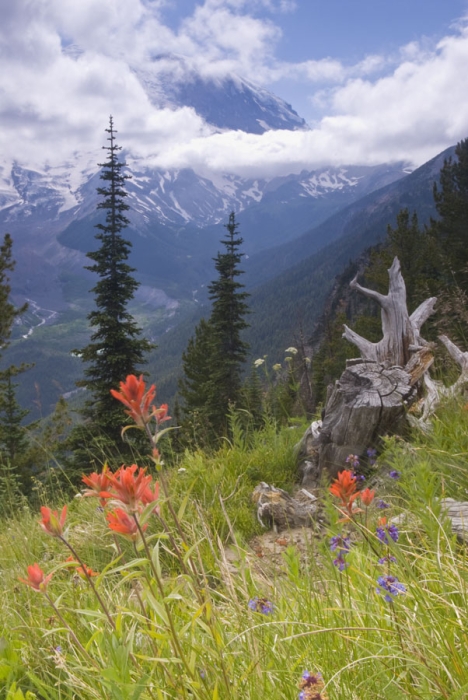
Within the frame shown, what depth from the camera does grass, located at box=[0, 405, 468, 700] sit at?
4.14 ft

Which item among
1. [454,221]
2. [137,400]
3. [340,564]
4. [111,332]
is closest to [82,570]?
[137,400]

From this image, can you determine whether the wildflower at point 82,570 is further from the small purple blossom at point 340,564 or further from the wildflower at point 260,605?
the small purple blossom at point 340,564

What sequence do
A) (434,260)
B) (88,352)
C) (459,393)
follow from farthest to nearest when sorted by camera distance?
(434,260) < (88,352) < (459,393)

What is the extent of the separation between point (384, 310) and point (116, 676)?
20.9 feet

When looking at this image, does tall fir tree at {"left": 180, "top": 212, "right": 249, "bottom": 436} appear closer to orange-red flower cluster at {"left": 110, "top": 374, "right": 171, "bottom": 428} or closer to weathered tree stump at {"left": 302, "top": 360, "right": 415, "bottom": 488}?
weathered tree stump at {"left": 302, "top": 360, "right": 415, "bottom": 488}

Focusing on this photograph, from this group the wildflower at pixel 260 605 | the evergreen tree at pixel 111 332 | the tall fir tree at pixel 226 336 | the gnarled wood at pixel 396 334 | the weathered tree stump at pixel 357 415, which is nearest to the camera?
the wildflower at pixel 260 605

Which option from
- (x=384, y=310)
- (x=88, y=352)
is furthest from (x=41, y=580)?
(x=88, y=352)

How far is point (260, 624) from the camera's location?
55.6 inches

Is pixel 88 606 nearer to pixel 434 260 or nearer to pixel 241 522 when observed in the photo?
pixel 241 522

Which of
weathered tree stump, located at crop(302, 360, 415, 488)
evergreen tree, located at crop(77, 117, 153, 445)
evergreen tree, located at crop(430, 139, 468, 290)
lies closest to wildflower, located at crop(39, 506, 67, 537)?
weathered tree stump, located at crop(302, 360, 415, 488)

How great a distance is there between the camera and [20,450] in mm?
25547

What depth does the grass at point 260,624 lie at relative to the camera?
1262mm

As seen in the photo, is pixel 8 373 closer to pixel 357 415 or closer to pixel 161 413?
pixel 357 415

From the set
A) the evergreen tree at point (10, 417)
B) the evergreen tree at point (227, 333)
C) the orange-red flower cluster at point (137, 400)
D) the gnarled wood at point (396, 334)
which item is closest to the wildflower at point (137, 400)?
the orange-red flower cluster at point (137, 400)
